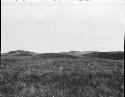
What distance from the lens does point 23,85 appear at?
57.2ft

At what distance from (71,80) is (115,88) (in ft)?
10.0

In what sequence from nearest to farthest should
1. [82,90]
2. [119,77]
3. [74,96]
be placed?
1. [74,96]
2. [82,90]
3. [119,77]

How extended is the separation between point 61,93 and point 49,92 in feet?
2.24

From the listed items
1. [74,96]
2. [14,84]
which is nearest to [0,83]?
[14,84]

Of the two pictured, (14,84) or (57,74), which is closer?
(14,84)

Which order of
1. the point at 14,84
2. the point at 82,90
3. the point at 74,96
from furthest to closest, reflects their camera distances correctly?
the point at 14,84 → the point at 82,90 → the point at 74,96

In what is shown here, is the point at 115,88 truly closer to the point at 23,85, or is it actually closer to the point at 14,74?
the point at 23,85

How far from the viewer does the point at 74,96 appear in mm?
15570

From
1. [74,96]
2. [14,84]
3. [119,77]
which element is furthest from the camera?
[119,77]

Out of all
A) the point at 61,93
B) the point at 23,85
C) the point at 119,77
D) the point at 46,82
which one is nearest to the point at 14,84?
the point at 23,85

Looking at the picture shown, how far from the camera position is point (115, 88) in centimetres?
1742

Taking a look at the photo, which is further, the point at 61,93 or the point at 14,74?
the point at 14,74

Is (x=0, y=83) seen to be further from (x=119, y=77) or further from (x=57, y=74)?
Answer: (x=119, y=77)

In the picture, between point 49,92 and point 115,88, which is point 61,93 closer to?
point 49,92
